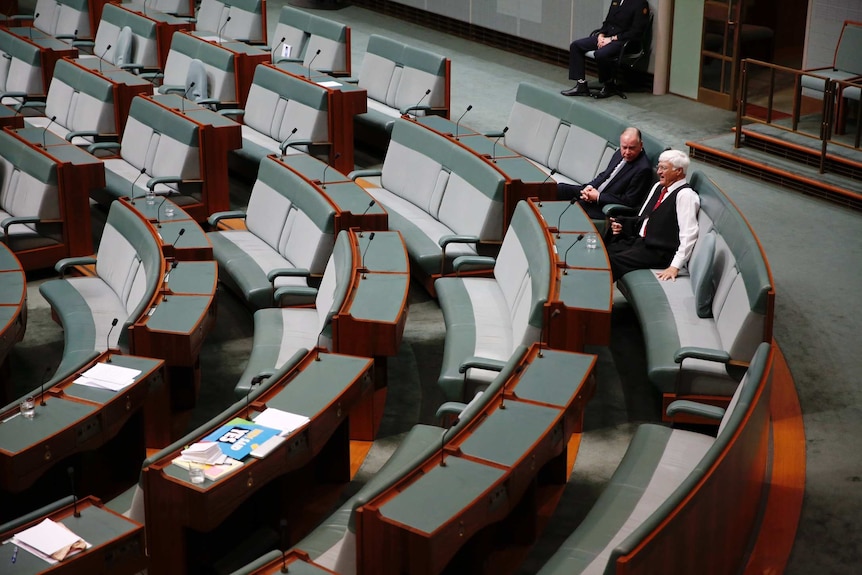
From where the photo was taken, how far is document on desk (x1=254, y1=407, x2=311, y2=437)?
4223 millimetres

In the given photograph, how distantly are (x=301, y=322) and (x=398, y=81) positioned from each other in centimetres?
398

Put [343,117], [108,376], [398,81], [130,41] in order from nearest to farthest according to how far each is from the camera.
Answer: [108,376], [343,117], [398,81], [130,41]

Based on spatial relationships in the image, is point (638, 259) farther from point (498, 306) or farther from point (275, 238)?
point (275, 238)

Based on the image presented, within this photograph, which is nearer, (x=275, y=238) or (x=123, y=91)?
(x=275, y=238)

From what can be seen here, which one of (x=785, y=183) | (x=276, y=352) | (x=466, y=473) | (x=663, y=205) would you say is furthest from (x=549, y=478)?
(x=785, y=183)

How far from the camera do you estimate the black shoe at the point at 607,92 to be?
10227mm

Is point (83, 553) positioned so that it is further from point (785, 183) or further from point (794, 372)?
point (785, 183)

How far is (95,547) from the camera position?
147 inches

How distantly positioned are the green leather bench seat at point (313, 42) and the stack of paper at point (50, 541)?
6.56 metres

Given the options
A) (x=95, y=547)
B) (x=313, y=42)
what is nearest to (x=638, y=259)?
(x=95, y=547)

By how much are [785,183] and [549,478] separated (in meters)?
4.06

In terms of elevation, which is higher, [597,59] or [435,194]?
[597,59]

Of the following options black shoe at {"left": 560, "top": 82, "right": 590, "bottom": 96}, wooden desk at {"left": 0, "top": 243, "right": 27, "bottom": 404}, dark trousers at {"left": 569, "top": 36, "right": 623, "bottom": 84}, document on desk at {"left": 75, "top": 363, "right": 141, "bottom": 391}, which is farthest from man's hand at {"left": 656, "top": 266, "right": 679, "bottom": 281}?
black shoe at {"left": 560, "top": 82, "right": 590, "bottom": 96}

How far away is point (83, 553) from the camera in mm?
3709
